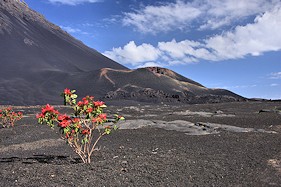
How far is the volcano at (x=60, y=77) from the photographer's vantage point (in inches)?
2581

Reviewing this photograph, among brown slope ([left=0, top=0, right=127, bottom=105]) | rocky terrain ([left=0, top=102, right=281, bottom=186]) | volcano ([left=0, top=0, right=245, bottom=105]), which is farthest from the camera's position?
brown slope ([left=0, top=0, right=127, bottom=105])

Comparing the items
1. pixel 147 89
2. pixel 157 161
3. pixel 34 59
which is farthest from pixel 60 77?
pixel 157 161

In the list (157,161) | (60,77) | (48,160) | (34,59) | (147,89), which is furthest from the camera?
(34,59)

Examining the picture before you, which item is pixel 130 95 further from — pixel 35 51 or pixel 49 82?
pixel 35 51

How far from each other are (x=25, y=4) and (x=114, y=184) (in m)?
182

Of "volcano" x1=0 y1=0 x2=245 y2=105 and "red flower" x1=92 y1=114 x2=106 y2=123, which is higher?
"volcano" x1=0 y1=0 x2=245 y2=105

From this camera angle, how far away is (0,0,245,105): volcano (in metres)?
65.6

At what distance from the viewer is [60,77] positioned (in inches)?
3312

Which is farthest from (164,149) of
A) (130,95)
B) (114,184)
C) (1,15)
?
(1,15)

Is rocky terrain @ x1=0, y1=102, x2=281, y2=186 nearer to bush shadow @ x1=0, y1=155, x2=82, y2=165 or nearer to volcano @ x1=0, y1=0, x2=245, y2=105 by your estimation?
bush shadow @ x1=0, y1=155, x2=82, y2=165

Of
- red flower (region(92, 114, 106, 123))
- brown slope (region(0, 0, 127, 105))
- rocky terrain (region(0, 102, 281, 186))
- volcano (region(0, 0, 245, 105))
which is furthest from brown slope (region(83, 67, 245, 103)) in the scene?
red flower (region(92, 114, 106, 123))

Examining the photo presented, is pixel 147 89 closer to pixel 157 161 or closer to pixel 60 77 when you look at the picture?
pixel 60 77

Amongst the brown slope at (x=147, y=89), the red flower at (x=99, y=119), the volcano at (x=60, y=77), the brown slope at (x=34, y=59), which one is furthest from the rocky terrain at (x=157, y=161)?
the brown slope at (x=34, y=59)

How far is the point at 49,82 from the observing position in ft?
263
